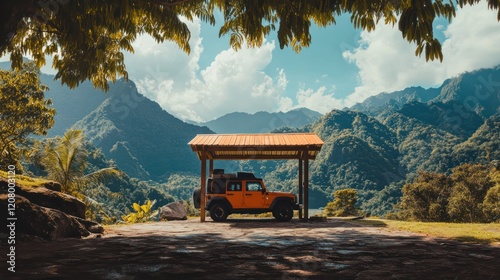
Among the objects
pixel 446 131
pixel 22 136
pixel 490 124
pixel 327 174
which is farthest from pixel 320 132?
pixel 22 136

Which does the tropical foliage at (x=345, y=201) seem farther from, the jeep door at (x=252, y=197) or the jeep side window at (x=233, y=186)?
the jeep side window at (x=233, y=186)

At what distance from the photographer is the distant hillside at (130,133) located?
540 ft

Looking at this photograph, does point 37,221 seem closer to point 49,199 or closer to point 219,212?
point 49,199

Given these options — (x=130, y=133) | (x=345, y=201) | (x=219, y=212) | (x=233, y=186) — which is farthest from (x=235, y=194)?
(x=130, y=133)

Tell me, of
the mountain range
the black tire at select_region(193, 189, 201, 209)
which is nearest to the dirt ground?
the black tire at select_region(193, 189, 201, 209)

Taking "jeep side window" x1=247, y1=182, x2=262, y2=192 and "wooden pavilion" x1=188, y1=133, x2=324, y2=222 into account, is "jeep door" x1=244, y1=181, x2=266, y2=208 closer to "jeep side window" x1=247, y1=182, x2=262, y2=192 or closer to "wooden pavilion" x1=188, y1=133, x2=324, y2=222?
"jeep side window" x1=247, y1=182, x2=262, y2=192

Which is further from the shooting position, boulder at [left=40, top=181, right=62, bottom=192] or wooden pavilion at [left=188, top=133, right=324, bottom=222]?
wooden pavilion at [left=188, top=133, right=324, bottom=222]

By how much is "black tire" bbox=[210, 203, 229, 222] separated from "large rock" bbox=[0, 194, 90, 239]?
731 centimetres

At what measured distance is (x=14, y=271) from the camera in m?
3.74

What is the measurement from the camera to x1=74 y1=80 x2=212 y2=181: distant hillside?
164625 millimetres

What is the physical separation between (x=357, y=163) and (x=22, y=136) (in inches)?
5225

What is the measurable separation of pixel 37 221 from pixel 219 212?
27.1ft

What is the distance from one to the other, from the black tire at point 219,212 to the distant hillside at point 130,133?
153 metres

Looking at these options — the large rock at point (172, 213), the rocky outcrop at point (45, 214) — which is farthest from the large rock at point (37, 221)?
the large rock at point (172, 213)
